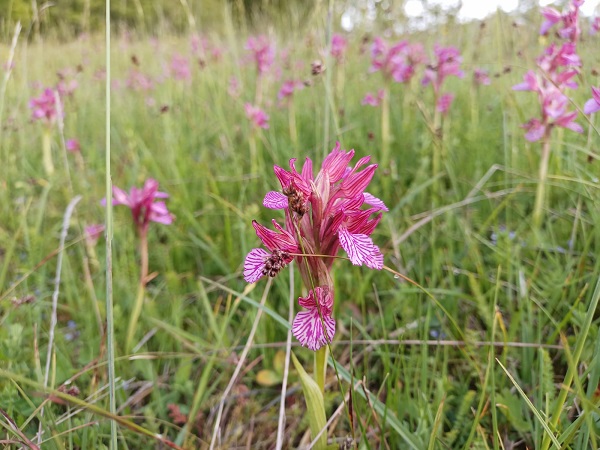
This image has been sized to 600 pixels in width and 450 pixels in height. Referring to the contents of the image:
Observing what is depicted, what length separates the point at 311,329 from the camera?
2.70 feet

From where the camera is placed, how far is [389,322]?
5.08ft

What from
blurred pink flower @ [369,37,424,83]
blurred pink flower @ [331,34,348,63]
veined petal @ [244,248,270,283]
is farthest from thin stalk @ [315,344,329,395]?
blurred pink flower @ [331,34,348,63]

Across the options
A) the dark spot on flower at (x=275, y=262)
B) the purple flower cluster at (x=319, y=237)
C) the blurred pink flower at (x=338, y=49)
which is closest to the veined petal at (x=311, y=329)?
the purple flower cluster at (x=319, y=237)

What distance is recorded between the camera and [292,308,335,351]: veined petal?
32.0 inches

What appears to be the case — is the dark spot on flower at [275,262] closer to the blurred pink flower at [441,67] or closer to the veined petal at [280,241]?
the veined petal at [280,241]

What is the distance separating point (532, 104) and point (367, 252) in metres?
2.47

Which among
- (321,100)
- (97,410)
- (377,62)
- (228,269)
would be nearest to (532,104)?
(377,62)

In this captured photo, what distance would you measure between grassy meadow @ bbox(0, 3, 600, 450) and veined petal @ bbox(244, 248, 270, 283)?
0.22 m

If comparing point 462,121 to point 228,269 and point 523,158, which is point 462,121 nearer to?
point 523,158

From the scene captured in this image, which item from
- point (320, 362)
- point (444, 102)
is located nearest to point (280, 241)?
point (320, 362)

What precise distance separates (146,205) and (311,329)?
1.05m

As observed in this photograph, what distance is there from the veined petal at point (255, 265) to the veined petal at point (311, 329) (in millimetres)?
107

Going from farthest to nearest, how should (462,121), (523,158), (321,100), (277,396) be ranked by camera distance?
(321,100) < (462,121) < (523,158) < (277,396)

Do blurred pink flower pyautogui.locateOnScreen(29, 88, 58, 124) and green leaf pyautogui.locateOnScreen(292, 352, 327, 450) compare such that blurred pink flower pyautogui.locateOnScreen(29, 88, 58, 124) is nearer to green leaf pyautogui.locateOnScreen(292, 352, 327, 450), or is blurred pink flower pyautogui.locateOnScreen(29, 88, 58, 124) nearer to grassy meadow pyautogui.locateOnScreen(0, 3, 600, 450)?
grassy meadow pyautogui.locateOnScreen(0, 3, 600, 450)
